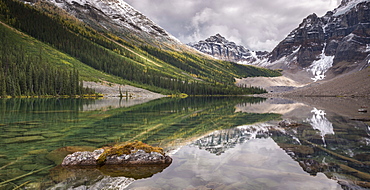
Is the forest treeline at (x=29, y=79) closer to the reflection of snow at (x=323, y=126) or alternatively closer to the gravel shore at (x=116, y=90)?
the gravel shore at (x=116, y=90)

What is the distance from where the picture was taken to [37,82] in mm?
120312

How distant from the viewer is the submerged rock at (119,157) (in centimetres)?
1238

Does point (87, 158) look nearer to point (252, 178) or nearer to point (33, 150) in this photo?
point (33, 150)

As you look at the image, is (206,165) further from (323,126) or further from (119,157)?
(323,126)

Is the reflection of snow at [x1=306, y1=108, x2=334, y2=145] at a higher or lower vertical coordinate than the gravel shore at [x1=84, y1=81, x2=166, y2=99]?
lower

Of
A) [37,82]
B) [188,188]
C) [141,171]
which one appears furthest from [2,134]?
[37,82]

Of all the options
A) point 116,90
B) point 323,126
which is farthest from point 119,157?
point 116,90

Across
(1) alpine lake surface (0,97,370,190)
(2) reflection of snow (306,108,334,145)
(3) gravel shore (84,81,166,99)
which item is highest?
(3) gravel shore (84,81,166,99)

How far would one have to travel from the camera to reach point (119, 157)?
42.1ft

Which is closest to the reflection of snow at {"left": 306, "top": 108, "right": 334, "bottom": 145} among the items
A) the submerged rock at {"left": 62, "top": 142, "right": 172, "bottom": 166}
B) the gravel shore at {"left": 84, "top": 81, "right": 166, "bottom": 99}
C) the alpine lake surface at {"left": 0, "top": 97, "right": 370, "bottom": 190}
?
A: the alpine lake surface at {"left": 0, "top": 97, "right": 370, "bottom": 190}

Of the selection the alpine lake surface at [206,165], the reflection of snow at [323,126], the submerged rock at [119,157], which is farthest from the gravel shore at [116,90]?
the submerged rock at [119,157]

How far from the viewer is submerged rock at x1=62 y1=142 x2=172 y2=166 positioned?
1238 centimetres

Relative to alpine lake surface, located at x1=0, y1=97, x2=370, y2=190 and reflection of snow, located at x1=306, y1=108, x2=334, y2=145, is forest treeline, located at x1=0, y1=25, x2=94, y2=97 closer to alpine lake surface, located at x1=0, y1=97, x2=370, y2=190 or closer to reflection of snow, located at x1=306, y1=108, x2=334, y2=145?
alpine lake surface, located at x1=0, y1=97, x2=370, y2=190

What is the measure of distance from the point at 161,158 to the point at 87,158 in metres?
4.01
